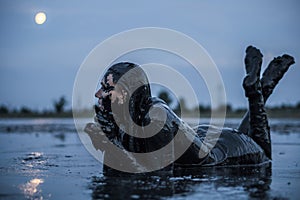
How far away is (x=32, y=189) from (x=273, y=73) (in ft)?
14.0

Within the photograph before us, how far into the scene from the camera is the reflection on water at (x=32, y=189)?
4047 millimetres

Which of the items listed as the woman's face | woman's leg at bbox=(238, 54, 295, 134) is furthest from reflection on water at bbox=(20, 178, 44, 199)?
woman's leg at bbox=(238, 54, 295, 134)

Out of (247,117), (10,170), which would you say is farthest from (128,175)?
(247,117)

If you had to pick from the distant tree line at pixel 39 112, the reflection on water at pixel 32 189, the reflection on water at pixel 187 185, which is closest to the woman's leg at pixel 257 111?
the reflection on water at pixel 187 185

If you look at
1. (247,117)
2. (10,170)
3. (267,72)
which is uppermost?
(267,72)

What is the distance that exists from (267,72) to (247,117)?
2.67 ft

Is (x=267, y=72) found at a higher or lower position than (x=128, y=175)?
higher

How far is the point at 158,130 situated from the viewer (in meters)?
4.98

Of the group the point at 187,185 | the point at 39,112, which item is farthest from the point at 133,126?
the point at 39,112

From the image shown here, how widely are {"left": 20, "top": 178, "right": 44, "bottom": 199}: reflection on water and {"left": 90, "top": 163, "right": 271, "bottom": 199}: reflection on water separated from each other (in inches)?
17.3

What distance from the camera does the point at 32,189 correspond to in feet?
14.3

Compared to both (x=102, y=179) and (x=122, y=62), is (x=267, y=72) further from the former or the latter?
(x=102, y=179)

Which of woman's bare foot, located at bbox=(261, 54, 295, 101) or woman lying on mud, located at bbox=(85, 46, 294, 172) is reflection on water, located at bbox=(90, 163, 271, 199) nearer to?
woman lying on mud, located at bbox=(85, 46, 294, 172)

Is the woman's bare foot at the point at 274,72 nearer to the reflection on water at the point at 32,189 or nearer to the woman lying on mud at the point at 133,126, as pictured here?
the woman lying on mud at the point at 133,126
